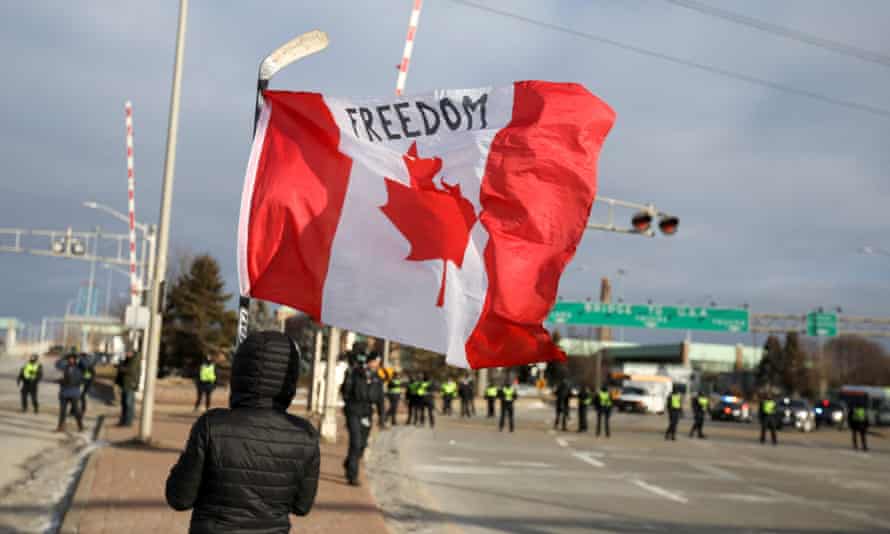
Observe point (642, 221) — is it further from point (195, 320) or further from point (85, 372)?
point (195, 320)

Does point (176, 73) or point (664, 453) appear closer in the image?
point (176, 73)

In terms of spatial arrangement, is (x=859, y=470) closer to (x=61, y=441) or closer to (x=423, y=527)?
(x=423, y=527)

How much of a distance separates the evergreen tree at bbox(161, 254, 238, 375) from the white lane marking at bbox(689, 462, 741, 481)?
41906 millimetres

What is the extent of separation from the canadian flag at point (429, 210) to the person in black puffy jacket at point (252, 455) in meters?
1.59

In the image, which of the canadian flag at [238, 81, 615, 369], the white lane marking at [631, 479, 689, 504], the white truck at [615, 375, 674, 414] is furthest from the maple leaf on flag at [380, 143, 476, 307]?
the white truck at [615, 375, 674, 414]

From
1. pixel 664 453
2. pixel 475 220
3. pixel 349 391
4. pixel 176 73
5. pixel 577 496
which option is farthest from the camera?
pixel 664 453

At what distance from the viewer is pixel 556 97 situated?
6.51 meters

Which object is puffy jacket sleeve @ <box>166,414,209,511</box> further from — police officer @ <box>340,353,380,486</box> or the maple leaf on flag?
police officer @ <box>340,353,380,486</box>

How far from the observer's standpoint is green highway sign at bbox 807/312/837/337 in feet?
199

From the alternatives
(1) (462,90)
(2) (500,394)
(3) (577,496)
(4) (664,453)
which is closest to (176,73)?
(3) (577,496)

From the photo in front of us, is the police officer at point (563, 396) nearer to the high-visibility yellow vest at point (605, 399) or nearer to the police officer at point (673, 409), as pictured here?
the high-visibility yellow vest at point (605, 399)

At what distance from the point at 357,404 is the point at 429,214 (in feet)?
23.2

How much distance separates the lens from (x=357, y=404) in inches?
508

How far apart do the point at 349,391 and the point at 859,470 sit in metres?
14.2
